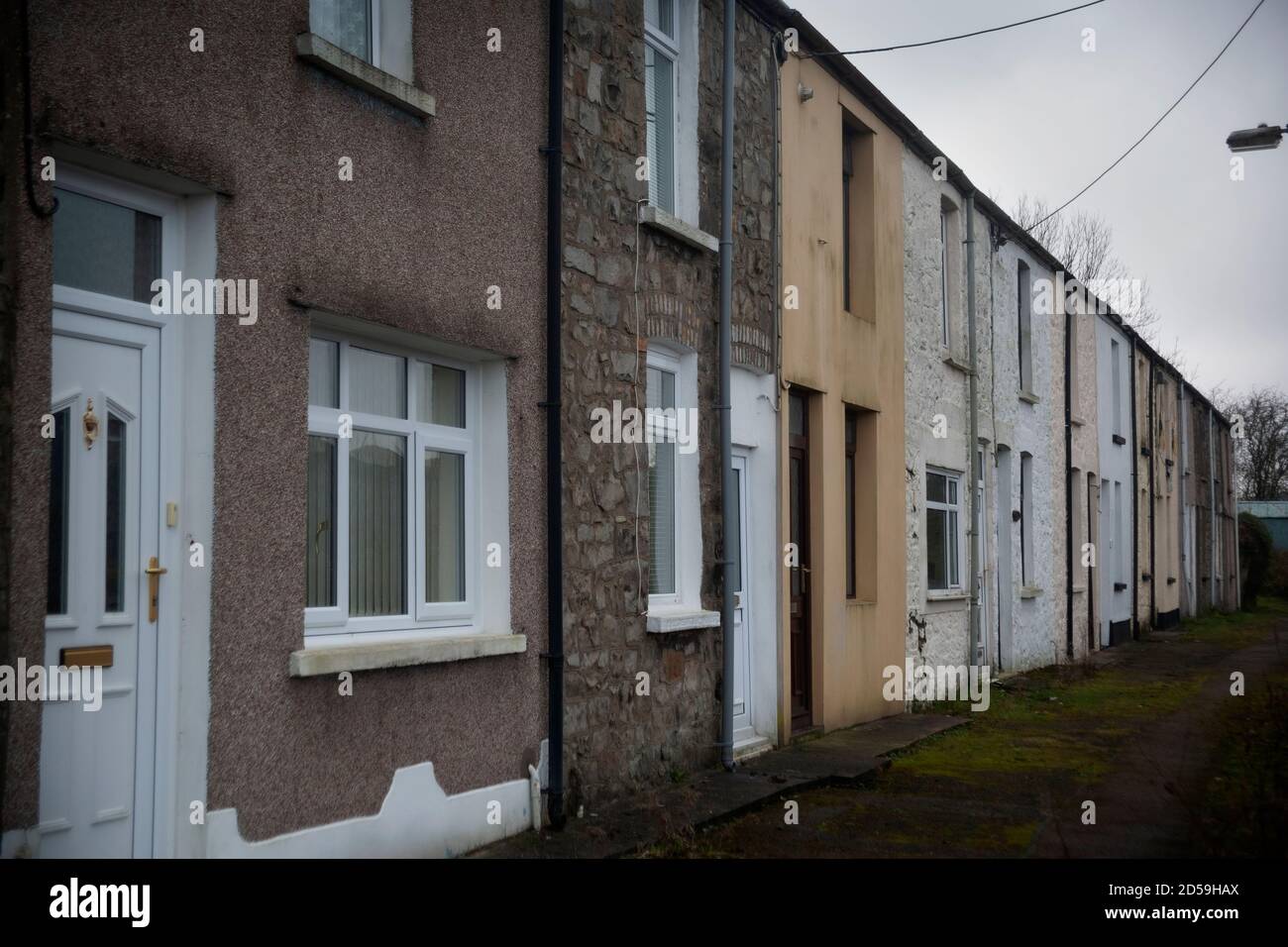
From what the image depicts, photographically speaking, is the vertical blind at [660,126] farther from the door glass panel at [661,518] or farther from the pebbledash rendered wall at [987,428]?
the pebbledash rendered wall at [987,428]

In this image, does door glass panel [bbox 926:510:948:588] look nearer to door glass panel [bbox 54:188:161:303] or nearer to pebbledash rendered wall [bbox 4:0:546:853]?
pebbledash rendered wall [bbox 4:0:546:853]

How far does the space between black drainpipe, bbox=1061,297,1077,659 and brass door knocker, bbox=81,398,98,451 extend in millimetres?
19037

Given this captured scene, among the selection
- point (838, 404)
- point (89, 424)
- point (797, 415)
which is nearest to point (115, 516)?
point (89, 424)

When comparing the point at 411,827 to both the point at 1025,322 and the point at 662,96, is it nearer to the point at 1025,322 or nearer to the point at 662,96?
the point at 662,96

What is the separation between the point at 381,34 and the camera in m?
7.14

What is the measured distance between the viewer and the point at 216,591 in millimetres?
5691

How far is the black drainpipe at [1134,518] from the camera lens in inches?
1090

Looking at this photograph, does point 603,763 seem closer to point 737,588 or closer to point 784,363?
point 737,588

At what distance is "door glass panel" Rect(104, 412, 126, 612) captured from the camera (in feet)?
17.7

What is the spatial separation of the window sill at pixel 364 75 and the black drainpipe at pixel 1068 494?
17399 millimetres

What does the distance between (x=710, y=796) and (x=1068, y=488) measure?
15.3 meters

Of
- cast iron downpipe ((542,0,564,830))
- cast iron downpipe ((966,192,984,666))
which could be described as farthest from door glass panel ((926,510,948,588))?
cast iron downpipe ((542,0,564,830))
